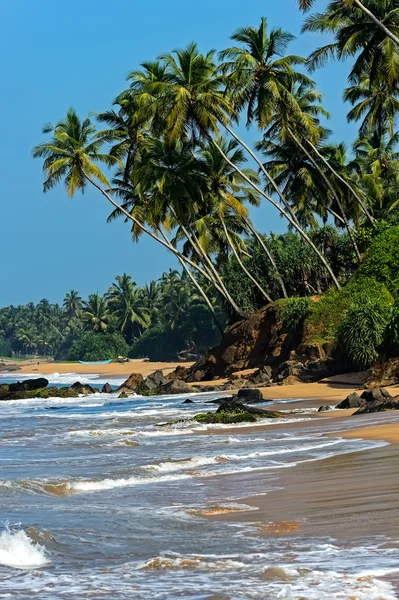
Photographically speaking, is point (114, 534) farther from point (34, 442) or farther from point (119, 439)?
point (34, 442)

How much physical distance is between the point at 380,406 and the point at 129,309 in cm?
8030

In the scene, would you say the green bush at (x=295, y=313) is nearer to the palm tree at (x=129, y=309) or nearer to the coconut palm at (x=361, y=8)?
the coconut palm at (x=361, y=8)

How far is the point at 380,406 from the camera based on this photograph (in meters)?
15.7

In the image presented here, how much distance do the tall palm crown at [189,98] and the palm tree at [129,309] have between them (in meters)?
60.8

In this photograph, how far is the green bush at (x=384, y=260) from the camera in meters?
30.7

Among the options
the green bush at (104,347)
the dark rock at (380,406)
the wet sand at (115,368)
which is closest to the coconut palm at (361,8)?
the dark rock at (380,406)

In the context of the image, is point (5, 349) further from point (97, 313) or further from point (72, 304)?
point (97, 313)

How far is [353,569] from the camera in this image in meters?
4.54

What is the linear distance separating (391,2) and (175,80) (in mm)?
10206

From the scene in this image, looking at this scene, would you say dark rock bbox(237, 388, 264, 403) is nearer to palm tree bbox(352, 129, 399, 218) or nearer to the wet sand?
palm tree bbox(352, 129, 399, 218)

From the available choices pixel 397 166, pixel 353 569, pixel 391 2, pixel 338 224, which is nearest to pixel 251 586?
pixel 353 569

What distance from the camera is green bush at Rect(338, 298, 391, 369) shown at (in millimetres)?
24641

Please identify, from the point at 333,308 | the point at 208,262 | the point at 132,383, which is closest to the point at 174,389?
the point at 132,383

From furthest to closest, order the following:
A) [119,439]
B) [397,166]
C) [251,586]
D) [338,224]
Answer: [397,166], [338,224], [119,439], [251,586]
